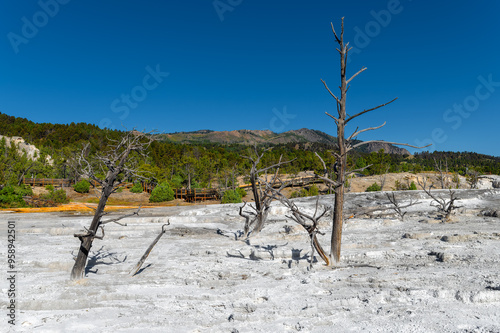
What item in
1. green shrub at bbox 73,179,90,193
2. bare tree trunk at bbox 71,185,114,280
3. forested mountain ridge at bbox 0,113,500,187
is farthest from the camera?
forested mountain ridge at bbox 0,113,500,187

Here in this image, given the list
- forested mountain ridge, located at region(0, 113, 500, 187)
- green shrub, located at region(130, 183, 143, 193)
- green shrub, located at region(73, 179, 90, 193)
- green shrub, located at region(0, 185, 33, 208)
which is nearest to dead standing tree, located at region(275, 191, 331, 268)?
forested mountain ridge, located at region(0, 113, 500, 187)

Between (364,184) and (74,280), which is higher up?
(364,184)

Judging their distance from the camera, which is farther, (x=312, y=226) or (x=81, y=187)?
(x=81, y=187)

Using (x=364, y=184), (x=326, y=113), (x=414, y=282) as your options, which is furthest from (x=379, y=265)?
(x=364, y=184)

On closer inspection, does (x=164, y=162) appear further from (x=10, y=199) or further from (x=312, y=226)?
(x=312, y=226)

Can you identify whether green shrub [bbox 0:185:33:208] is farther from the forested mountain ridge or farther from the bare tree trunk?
the bare tree trunk

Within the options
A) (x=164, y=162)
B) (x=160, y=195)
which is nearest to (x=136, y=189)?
(x=160, y=195)

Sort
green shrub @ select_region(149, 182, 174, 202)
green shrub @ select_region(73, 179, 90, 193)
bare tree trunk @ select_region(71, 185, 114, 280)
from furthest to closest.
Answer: green shrub @ select_region(73, 179, 90, 193), green shrub @ select_region(149, 182, 174, 202), bare tree trunk @ select_region(71, 185, 114, 280)

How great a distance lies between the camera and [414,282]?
6707mm

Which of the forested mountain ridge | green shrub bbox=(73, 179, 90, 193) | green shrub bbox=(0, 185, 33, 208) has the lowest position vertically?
green shrub bbox=(0, 185, 33, 208)

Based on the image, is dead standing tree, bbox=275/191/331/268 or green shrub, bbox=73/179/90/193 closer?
dead standing tree, bbox=275/191/331/268

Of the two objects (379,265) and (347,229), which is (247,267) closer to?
(379,265)

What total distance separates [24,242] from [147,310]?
354 inches

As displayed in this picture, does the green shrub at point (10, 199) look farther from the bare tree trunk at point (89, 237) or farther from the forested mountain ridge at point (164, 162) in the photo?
the bare tree trunk at point (89, 237)
